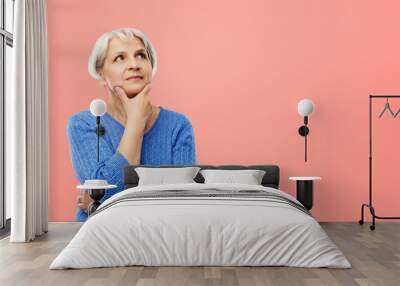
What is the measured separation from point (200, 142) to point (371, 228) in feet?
7.46

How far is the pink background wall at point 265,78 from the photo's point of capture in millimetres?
6848

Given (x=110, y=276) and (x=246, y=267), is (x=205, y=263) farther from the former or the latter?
(x=110, y=276)

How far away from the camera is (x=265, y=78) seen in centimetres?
688

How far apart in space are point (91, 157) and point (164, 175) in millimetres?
1094

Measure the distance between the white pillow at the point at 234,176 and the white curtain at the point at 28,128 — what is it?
6.16 feet

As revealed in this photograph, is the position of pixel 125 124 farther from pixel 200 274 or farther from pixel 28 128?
pixel 200 274

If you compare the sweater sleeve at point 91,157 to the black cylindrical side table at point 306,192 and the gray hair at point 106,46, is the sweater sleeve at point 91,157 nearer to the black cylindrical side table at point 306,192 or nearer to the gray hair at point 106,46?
the gray hair at point 106,46

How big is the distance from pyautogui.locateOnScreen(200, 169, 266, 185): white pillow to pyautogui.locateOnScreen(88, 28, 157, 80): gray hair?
5.10ft

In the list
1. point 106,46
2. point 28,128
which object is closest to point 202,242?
point 28,128

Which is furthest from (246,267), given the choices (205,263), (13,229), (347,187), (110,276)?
(347,187)

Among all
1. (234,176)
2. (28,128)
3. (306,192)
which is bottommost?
(306,192)

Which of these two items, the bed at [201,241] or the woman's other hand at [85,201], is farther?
the woman's other hand at [85,201]

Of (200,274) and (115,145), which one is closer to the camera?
(200,274)

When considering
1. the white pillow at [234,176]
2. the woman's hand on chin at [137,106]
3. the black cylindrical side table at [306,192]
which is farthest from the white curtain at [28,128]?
the black cylindrical side table at [306,192]
